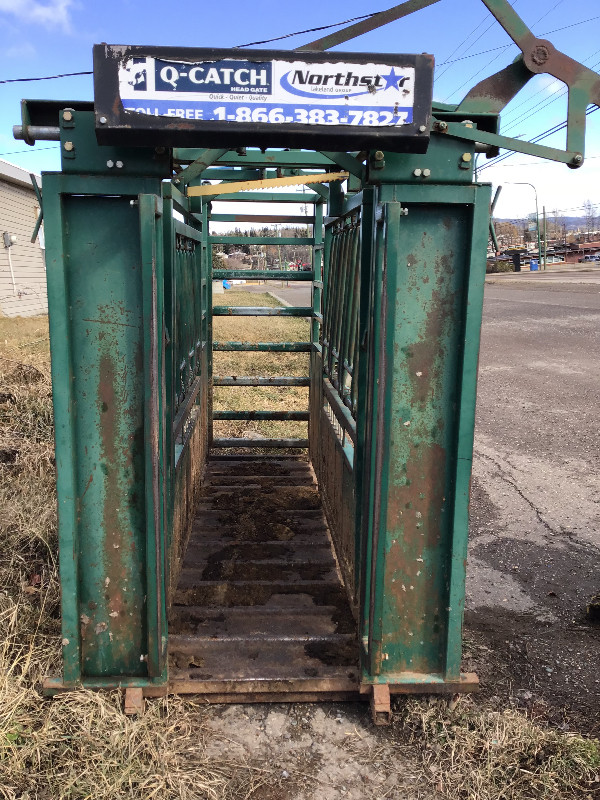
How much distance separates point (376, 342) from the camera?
9.51 ft

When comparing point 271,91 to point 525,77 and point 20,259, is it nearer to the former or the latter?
point 525,77

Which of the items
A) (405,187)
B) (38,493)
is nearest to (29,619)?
(38,493)

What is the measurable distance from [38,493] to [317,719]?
3256mm

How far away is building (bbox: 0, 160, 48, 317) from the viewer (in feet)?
58.7

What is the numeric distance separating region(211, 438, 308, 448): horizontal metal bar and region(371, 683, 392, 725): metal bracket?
367 cm

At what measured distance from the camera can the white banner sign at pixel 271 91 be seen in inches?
101

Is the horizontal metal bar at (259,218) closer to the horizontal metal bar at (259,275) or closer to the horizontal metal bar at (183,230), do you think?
the horizontal metal bar at (259,275)

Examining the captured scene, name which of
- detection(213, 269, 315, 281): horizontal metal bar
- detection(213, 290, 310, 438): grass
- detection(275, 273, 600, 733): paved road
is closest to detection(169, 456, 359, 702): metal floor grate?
detection(275, 273, 600, 733): paved road

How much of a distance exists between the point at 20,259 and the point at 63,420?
59.6 ft

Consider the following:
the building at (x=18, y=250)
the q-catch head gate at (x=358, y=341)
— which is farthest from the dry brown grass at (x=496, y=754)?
the building at (x=18, y=250)

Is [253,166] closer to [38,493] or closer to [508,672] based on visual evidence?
[38,493]

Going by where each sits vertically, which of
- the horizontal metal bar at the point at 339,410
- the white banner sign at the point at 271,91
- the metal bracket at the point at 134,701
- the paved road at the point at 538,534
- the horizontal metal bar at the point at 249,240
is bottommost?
the paved road at the point at 538,534

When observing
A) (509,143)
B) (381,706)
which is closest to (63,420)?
(381,706)

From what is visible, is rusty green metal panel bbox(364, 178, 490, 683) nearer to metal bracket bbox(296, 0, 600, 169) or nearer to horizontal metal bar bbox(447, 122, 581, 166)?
horizontal metal bar bbox(447, 122, 581, 166)
